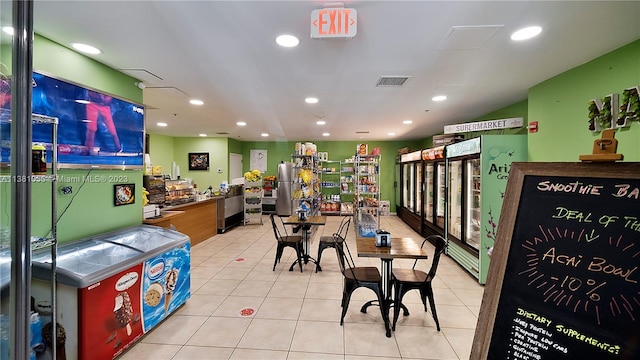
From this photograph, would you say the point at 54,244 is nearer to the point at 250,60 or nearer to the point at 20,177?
the point at 20,177

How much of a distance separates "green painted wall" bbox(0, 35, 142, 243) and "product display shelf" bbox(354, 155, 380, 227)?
205 inches

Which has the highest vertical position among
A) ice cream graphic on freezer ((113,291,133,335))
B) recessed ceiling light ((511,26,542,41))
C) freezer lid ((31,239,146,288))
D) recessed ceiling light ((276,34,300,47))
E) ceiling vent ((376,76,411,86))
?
ceiling vent ((376,76,411,86))

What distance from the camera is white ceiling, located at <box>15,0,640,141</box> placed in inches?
79.9

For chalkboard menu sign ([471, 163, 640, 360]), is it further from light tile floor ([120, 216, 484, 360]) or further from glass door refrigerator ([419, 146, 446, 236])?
glass door refrigerator ([419, 146, 446, 236])

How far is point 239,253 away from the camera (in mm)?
5336

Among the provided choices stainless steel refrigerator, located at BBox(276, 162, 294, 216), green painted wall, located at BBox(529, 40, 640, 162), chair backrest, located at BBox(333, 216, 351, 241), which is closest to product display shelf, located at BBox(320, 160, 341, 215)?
stainless steel refrigerator, located at BBox(276, 162, 294, 216)

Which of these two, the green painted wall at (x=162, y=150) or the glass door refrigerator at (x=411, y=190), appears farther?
the green painted wall at (x=162, y=150)

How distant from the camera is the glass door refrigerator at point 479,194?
3.86 meters

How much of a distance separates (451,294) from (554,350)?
109 inches

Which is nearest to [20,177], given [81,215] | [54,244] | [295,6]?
[54,244]

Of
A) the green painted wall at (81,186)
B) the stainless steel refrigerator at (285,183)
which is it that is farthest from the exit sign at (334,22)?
the stainless steel refrigerator at (285,183)

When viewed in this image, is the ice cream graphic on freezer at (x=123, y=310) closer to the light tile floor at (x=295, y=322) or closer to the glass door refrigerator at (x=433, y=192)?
the light tile floor at (x=295, y=322)

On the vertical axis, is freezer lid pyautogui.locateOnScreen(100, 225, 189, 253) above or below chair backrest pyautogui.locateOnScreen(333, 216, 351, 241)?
above

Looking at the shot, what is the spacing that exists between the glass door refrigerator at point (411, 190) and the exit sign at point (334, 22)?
18.1ft
